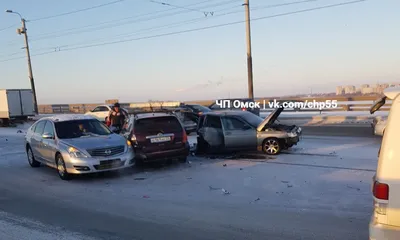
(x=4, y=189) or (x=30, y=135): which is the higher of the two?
(x=30, y=135)

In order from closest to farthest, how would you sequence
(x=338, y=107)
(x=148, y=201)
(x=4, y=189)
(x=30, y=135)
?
(x=148, y=201) → (x=4, y=189) → (x=30, y=135) → (x=338, y=107)

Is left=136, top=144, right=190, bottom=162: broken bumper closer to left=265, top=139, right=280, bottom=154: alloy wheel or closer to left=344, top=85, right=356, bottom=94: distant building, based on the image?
left=265, top=139, right=280, bottom=154: alloy wheel

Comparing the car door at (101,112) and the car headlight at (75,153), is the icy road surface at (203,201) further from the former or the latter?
the car door at (101,112)

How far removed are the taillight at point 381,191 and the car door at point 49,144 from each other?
27.2 feet

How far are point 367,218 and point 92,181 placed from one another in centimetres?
626

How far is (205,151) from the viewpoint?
12.3 m

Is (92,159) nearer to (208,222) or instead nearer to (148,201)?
(148,201)

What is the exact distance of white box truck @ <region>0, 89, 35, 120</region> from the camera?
31531mm

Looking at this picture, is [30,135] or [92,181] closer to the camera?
[92,181]

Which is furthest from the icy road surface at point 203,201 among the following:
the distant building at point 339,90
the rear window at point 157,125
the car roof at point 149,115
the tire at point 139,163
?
the distant building at point 339,90

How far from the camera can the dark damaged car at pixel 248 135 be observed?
38.2 feet

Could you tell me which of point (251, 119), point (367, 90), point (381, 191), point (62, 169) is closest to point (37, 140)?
point (62, 169)

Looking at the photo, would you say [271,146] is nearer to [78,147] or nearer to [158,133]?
[158,133]

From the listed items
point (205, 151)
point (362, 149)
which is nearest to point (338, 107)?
point (362, 149)
